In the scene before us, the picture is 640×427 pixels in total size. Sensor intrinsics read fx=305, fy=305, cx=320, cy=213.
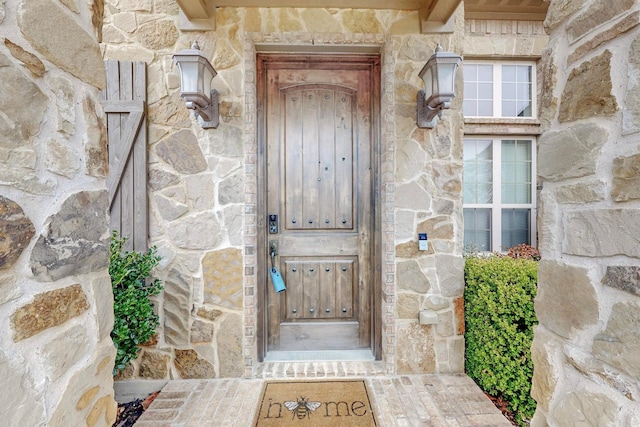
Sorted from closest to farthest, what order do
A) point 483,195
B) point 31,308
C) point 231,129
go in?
point 31,308
point 231,129
point 483,195

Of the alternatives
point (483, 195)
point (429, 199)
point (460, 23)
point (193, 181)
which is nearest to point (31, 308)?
point (193, 181)

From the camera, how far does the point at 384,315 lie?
2299mm

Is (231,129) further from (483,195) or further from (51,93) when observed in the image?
(483,195)

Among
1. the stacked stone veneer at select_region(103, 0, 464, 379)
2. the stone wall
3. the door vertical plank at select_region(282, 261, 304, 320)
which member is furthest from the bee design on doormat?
the stone wall

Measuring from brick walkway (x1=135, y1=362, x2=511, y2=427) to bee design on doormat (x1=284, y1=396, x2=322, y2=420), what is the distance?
0.22m

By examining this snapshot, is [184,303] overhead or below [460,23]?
below

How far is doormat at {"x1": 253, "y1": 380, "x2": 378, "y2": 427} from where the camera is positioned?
71.4 inches

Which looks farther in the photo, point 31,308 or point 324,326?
point 324,326

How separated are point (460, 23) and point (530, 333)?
2274mm

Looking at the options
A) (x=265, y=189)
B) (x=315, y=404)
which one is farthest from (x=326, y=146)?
(x=315, y=404)

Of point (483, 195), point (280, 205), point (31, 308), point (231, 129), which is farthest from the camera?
point (483, 195)

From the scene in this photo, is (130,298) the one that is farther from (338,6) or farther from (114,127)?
(338,6)

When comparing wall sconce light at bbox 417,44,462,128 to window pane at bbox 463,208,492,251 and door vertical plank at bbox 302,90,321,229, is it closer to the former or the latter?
door vertical plank at bbox 302,90,321,229

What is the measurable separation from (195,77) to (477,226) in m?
3.28
